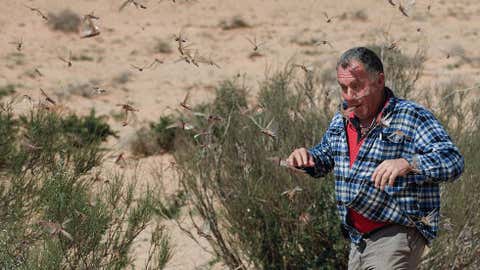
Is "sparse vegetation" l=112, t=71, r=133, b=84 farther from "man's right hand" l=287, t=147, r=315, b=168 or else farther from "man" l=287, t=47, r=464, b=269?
"man" l=287, t=47, r=464, b=269

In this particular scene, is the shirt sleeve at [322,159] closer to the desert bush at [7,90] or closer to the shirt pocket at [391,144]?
the shirt pocket at [391,144]


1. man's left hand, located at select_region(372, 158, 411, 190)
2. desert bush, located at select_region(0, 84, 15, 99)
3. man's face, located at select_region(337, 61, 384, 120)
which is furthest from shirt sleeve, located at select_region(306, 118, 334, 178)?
desert bush, located at select_region(0, 84, 15, 99)

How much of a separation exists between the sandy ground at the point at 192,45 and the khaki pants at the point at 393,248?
13.6 ft

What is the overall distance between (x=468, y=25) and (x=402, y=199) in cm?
2862

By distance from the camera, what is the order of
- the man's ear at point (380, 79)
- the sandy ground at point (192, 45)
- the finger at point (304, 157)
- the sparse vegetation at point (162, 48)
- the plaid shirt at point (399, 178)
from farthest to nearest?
the sparse vegetation at point (162, 48), the sandy ground at point (192, 45), the finger at point (304, 157), the man's ear at point (380, 79), the plaid shirt at point (399, 178)

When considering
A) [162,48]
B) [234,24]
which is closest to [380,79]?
Answer: [162,48]

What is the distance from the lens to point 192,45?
84.0 feet

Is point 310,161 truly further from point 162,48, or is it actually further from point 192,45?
point 162,48

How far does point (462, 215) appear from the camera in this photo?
5.75 m

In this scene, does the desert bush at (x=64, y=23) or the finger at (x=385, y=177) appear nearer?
the finger at (x=385, y=177)

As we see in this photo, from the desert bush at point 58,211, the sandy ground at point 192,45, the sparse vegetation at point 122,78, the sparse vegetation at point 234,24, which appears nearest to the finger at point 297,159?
the desert bush at point 58,211

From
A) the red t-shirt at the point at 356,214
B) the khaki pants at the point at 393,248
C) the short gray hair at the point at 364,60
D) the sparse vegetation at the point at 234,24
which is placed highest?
the short gray hair at the point at 364,60

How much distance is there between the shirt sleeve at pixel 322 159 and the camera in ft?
13.1

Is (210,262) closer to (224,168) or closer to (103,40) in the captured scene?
(224,168)
